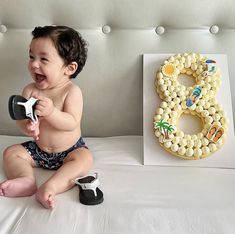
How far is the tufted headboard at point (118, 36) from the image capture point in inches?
48.3

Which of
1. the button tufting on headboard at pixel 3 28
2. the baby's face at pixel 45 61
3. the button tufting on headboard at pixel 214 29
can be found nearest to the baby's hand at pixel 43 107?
the baby's face at pixel 45 61

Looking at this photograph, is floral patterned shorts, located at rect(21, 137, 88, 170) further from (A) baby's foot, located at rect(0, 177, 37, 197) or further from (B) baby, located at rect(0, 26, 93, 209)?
(A) baby's foot, located at rect(0, 177, 37, 197)

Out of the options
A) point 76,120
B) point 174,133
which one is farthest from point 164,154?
point 76,120

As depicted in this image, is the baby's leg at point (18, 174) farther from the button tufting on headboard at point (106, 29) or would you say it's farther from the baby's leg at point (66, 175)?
the button tufting on headboard at point (106, 29)

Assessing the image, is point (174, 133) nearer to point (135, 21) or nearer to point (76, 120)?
point (76, 120)

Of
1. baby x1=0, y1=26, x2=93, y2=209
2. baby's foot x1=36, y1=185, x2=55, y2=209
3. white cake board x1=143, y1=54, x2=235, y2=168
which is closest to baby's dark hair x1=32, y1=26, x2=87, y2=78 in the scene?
baby x1=0, y1=26, x2=93, y2=209

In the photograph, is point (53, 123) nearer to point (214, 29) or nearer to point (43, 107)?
point (43, 107)

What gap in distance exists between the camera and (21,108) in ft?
2.93

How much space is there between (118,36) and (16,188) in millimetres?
641

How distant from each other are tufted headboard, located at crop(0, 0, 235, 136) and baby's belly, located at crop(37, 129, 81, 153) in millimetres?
231

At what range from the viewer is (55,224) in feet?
2.69

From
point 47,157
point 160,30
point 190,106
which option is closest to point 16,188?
point 47,157

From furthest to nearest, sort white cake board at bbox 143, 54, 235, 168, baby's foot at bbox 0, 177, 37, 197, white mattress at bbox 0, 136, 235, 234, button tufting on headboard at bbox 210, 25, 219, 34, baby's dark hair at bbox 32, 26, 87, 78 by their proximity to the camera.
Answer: button tufting on headboard at bbox 210, 25, 219, 34, white cake board at bbox 143, 54, 235, 168, baby's dark hair at bbox 32, 26, 87, 78, baby's foot at bbox 0, 177, 37, 197, white mattress at bbox 0, 136, 235, 234

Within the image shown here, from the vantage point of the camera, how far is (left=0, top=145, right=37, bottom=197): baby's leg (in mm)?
933
